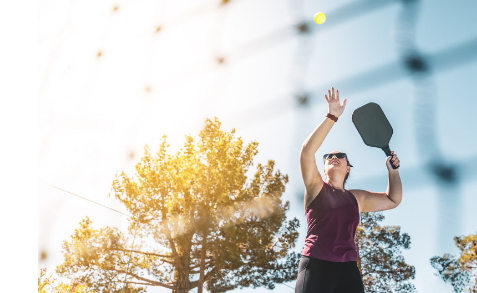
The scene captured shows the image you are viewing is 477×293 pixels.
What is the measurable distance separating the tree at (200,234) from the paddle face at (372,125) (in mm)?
7555

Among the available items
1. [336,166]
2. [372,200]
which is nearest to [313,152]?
[336,166]

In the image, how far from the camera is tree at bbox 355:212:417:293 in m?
8.77

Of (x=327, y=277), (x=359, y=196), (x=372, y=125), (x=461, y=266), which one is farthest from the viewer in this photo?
(x=461, y=266)

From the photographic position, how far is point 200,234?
905 cm

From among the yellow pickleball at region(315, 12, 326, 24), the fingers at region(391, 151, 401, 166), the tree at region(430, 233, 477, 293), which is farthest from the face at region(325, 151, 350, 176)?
the tree at region(430, 233, 477, 293)

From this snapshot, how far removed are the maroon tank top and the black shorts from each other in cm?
2

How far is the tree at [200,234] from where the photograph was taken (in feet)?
29.0

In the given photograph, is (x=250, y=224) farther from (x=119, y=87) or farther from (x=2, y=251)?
(x=2, y=251)

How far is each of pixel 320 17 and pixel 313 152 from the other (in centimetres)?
233

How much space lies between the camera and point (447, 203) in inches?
95.7

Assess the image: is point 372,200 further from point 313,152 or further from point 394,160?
point 313,152

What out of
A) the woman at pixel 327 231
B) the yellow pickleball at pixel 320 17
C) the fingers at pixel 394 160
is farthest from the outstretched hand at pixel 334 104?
the yellow pickleball at pixel 320 17

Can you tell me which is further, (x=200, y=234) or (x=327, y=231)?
(x=200, y=234)

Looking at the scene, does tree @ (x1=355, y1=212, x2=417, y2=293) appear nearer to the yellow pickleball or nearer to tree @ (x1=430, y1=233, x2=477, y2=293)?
tree @ (x1=430, y1=233, x2=477, y2=293)
